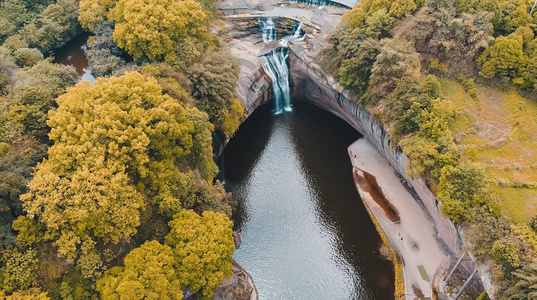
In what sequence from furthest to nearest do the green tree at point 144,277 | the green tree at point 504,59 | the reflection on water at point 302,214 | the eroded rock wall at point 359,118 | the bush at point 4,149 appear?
the green tree at point 504,59, the eroded rock wall at point 359,118, the reflection on water at point 302,214, the bush at point 4,149, the green tree at point 144,277

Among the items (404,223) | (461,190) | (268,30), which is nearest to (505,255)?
(461,190)

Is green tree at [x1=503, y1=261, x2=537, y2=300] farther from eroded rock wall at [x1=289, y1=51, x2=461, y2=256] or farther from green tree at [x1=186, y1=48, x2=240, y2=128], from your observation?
green tree at [x1=186, y1=48, x2=240, y2=128]

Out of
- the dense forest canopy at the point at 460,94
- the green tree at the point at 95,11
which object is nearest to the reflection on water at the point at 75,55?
the green tree at the point at 95,11

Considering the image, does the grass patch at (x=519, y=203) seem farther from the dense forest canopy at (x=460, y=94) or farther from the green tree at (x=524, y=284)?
the green tree at (x=524, y=284)

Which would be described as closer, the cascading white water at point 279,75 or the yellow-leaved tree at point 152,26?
the yellow-leaved tree at point 152,26

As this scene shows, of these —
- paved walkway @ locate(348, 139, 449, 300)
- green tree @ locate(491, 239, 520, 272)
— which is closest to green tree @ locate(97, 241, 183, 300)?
paved walkway @ locate(348, 139, 449, 300)

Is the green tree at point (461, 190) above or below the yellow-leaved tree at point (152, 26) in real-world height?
below

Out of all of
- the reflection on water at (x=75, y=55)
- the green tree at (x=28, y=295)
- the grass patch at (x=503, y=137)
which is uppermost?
the grass patch at (x=503, y=137)

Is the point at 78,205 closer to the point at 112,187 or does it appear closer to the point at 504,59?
the point at 112,187
